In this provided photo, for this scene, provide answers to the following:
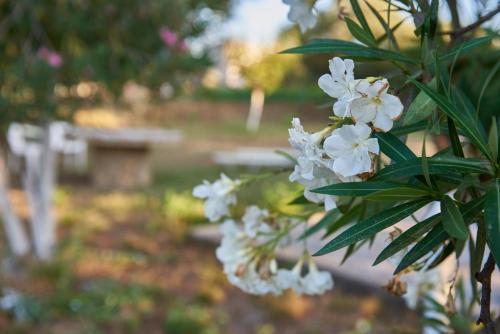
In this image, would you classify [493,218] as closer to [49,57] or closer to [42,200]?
[49,57]

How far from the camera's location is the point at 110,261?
14.9ft

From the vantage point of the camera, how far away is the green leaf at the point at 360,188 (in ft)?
1.79

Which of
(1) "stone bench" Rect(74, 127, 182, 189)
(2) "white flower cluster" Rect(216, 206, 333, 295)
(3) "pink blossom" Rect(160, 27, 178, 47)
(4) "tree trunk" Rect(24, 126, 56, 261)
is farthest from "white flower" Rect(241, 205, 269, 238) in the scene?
(1) "stone bench" Rect(74, 127, 182, 189)

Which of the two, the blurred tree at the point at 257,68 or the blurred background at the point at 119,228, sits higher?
the blurred background at the point at 119,228

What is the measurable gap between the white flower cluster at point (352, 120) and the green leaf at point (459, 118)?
0.04 metres

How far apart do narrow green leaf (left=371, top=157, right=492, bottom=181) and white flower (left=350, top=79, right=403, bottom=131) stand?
0.16ft

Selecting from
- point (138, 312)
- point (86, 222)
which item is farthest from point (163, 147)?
point (138, 312)

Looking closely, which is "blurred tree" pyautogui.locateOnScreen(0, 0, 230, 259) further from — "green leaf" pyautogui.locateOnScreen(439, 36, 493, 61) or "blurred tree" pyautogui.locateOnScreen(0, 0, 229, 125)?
"green leaf" pyautogui.locateOnScreen(439, 36, 493, 61)

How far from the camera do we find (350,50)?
28.1 inches

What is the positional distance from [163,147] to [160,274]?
9460mm

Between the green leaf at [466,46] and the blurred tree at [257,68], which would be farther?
the blurred tree at [257,68]

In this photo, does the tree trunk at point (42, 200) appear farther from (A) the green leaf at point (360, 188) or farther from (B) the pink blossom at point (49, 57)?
(A) the green leaf at point (360, 188)

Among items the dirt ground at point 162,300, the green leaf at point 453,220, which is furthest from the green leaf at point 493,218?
the dirt ground at point 162,300

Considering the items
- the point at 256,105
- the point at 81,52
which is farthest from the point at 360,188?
the point at 256,105
